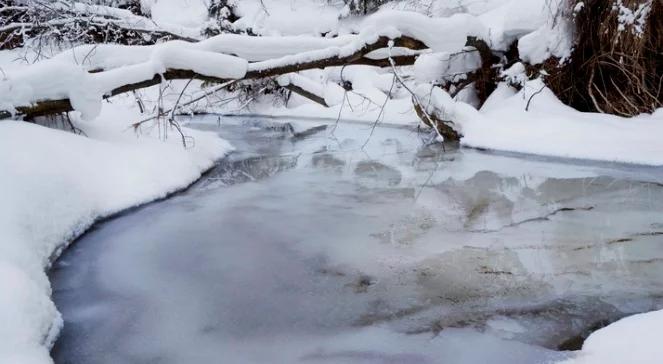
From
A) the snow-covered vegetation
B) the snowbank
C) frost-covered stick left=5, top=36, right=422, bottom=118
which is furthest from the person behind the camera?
frost-covered stick left=5, top=36, right=422, bottom=118

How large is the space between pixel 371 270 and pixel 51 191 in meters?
2.23

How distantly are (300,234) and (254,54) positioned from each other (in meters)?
2.59

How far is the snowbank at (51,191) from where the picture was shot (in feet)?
7.06

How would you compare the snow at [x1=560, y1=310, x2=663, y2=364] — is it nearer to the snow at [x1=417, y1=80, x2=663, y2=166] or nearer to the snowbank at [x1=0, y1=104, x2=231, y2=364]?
the snowbank at [x1=0, y1=104, x2=231, y2=364]

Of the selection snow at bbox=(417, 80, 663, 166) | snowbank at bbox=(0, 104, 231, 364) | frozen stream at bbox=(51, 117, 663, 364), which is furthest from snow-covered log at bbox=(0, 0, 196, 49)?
snow at bbox=(417, 80, 663, 166)

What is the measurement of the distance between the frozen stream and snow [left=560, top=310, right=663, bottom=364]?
9 centimetres

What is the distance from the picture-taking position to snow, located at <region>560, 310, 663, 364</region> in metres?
1.83

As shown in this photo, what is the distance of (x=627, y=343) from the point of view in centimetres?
193

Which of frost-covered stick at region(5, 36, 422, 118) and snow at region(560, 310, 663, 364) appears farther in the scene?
frost-covered stick at region(5, 36, 422, 118)

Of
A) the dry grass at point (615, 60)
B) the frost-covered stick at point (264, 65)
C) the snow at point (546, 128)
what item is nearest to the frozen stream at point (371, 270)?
the snow at point (546, 128)

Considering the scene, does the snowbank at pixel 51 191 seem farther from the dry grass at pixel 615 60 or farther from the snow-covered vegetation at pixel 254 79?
the dry grass at pixel 615 60

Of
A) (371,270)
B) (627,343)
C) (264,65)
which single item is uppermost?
(264,65)

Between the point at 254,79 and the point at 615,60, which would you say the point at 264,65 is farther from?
the point at 615,60

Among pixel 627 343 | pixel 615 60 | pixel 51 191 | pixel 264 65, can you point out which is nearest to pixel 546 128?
pixel 615 60
